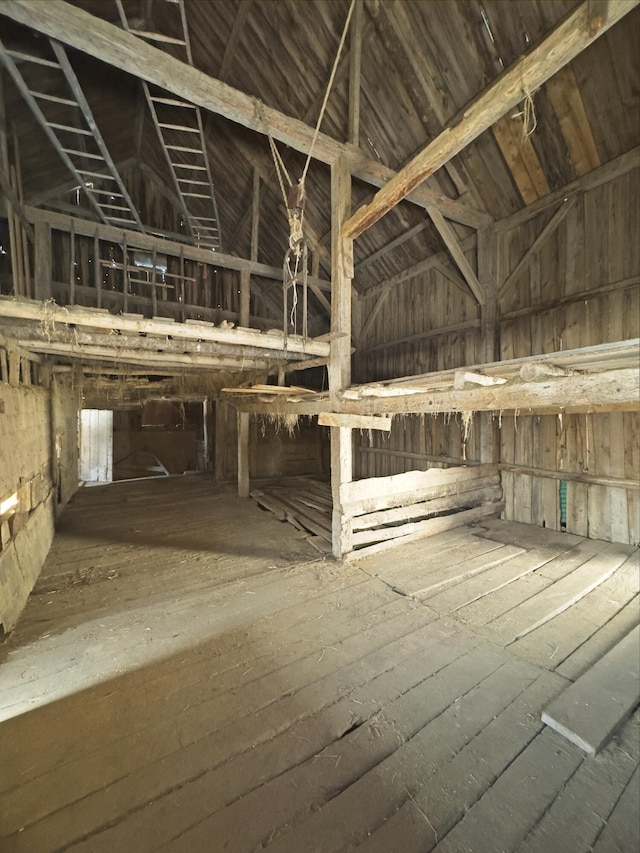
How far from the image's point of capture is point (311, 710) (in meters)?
2.30

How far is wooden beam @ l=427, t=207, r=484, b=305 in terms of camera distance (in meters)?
5.96

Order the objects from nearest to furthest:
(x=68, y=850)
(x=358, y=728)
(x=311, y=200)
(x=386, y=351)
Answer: (x=68, y=850) → (x=358, y=728) → (x=311, y=200) → (x=386, y=351)

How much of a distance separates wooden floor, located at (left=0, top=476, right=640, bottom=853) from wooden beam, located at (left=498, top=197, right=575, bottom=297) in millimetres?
4748

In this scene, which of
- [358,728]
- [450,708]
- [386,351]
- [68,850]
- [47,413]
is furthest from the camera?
[386,351]

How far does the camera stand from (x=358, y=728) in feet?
7.17

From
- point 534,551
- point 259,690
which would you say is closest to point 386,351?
point 534,551

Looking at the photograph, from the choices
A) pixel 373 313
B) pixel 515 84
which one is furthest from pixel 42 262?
pixel 515 84

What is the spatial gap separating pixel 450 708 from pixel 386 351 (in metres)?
7.57

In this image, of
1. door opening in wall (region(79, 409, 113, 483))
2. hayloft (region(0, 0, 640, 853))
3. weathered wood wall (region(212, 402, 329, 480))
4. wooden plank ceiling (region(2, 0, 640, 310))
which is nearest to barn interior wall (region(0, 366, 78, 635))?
hayloft (region(0, 0, 640, 853))

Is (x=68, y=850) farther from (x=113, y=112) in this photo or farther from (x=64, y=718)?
(x=113, y=112)

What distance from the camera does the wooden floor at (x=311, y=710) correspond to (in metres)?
1.67

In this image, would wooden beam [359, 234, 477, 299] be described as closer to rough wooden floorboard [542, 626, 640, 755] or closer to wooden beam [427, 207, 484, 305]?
wooden beam [427, 207, 484, 305]

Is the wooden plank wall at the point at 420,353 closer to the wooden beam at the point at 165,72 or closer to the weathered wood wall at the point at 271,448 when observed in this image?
the weathered wood wall at the point at 271,448

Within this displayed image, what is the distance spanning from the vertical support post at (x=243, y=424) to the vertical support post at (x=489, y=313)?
5.08 metres
